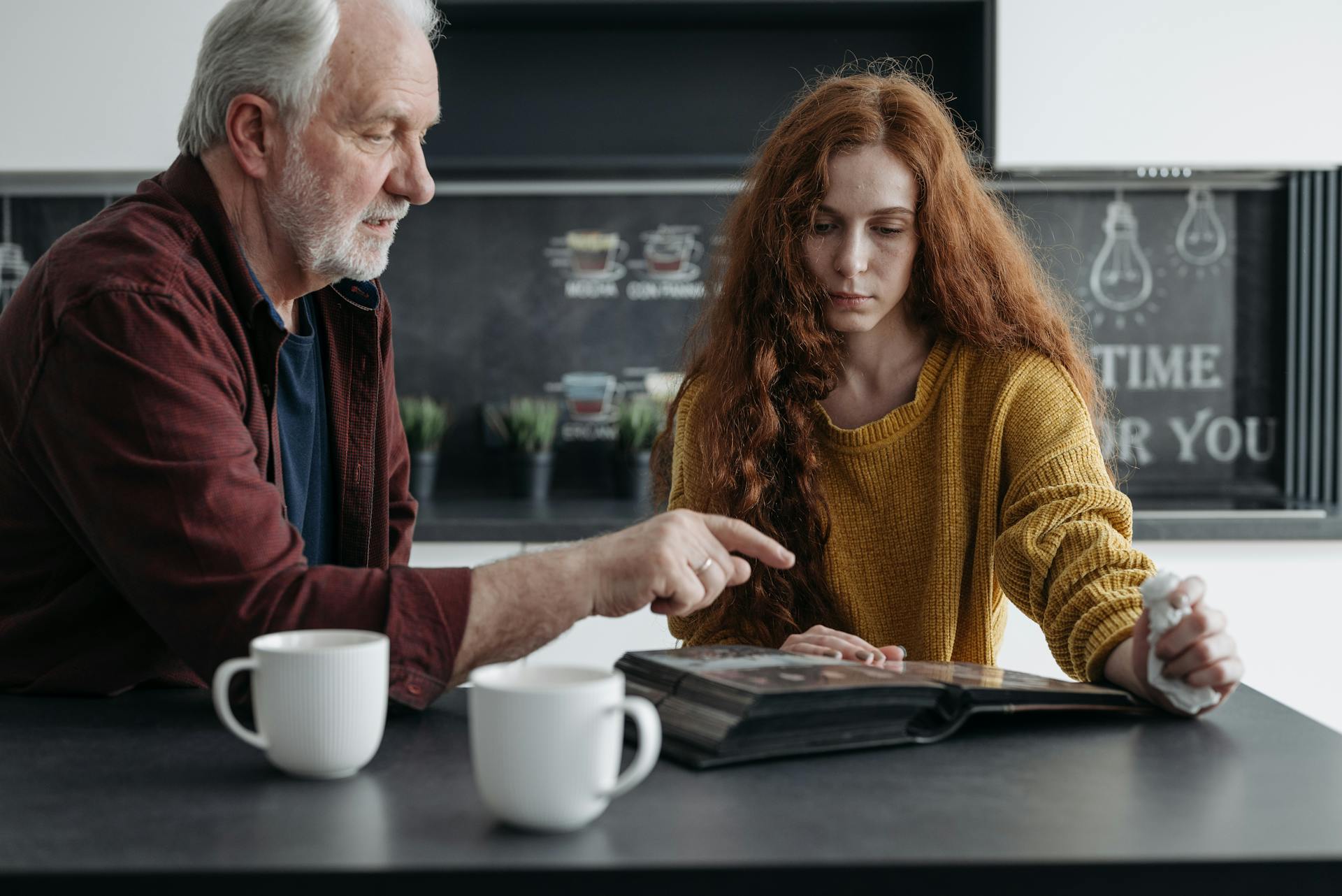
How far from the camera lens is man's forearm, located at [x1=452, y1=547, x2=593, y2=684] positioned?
3.24 feet

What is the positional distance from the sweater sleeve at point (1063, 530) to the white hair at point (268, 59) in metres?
0.81

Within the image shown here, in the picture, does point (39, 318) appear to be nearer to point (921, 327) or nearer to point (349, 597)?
point (349, 597)

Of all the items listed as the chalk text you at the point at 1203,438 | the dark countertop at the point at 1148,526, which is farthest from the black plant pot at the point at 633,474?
the chalk text you at the point at 1203,438

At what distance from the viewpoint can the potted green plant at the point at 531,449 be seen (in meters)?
2.82

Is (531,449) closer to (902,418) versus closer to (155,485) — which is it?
(902,418)

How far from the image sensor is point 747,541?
3.40 feet

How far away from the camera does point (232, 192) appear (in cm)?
132

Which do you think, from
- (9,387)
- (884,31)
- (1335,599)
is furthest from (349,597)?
(884,31)

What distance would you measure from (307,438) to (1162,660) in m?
0.90

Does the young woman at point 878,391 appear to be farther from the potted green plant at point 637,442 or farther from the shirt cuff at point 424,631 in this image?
the potted green plant at point 637,442

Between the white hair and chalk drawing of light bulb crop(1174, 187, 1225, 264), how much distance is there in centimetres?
219

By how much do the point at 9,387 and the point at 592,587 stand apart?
0.55 meters

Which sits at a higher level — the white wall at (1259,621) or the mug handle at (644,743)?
the mug handle at (644,743)

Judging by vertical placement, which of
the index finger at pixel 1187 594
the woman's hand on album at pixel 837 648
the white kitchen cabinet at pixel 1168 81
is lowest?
the woman's hand on album at pixel 837 648
